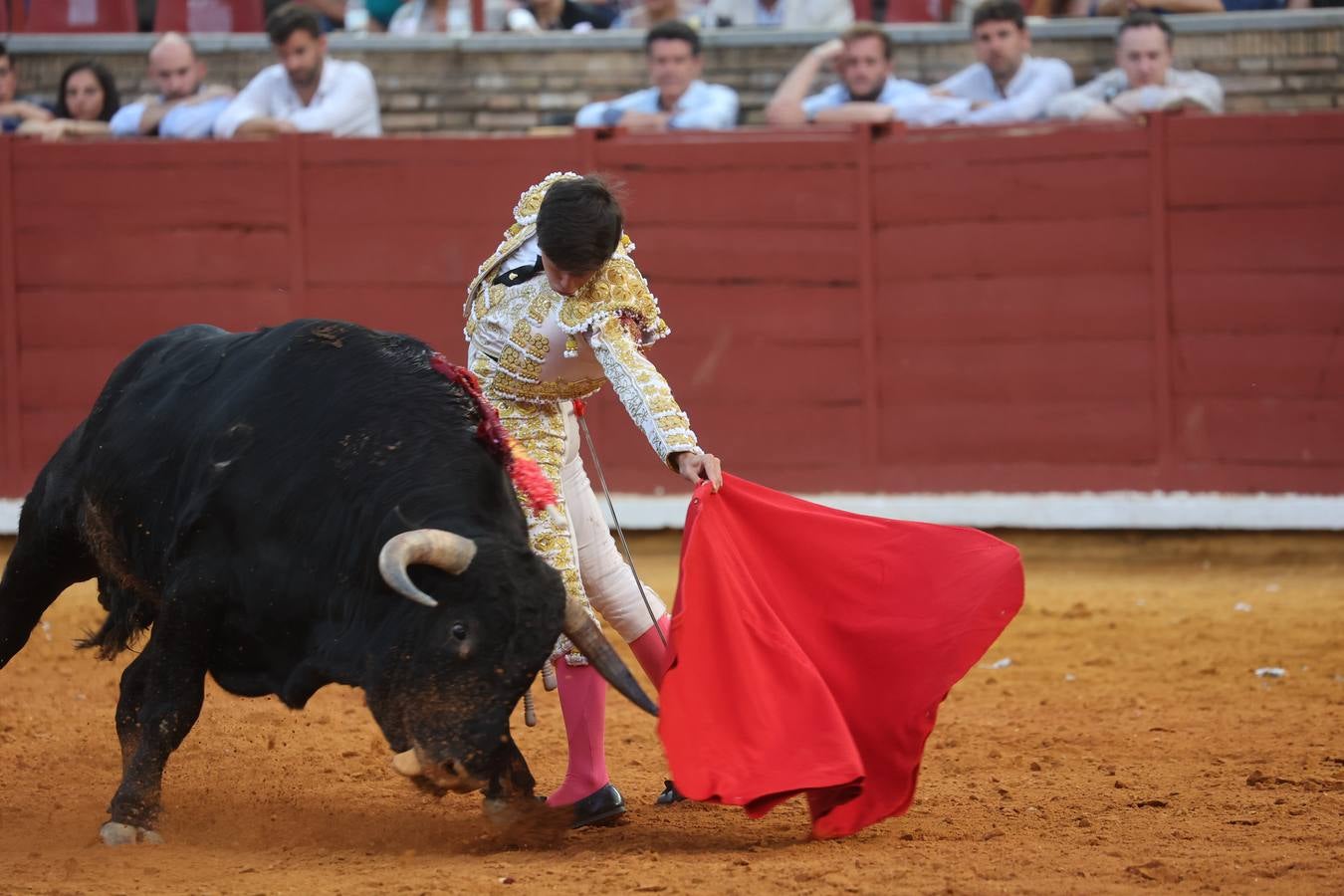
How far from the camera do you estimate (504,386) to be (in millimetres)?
3510

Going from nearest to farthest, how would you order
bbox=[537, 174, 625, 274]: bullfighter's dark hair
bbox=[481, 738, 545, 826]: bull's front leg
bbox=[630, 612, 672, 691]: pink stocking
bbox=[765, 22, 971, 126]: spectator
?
bbox=[481, 738, 545, 826]: bull's front leg → bbox=[537, 174, 625, 274]: bullfighter's dark hair → bbox=[630, 612, 672, 691]: pink stocking → bbox=[765, 22, 971, 126]: spectator

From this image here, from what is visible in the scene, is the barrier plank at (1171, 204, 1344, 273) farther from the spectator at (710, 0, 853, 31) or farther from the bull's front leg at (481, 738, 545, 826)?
the bull's front leg at (481, 738, 545, 826)

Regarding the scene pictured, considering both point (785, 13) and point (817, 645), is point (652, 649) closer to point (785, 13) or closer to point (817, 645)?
point (817, 645)

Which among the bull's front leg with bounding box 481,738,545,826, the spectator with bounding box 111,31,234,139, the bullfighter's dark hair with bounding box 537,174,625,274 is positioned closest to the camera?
the bull's front leg with bounding box 481,738,545,826

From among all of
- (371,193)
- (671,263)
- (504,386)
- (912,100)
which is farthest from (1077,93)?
(504,386)

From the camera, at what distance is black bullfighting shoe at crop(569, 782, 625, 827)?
3.55 metres

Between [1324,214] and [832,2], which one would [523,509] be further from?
[832,2]

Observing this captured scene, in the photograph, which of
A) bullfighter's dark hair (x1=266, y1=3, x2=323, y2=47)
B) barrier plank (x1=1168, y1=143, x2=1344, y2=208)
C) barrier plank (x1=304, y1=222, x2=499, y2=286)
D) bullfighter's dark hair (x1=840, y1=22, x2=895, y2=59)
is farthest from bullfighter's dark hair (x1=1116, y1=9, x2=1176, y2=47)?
bullfighter's dark hair (x1=266, y1=3, x2=323, y2=47)

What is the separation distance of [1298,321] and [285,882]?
511 cm

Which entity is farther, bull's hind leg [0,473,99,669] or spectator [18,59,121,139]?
spectator [18,59,121,139]

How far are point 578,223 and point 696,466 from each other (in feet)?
1.62

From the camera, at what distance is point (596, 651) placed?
3207 mm

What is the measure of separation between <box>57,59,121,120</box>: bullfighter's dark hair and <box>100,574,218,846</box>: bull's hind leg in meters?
5.07

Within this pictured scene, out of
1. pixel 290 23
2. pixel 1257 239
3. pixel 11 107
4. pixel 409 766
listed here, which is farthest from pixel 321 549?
pixel 11 107
